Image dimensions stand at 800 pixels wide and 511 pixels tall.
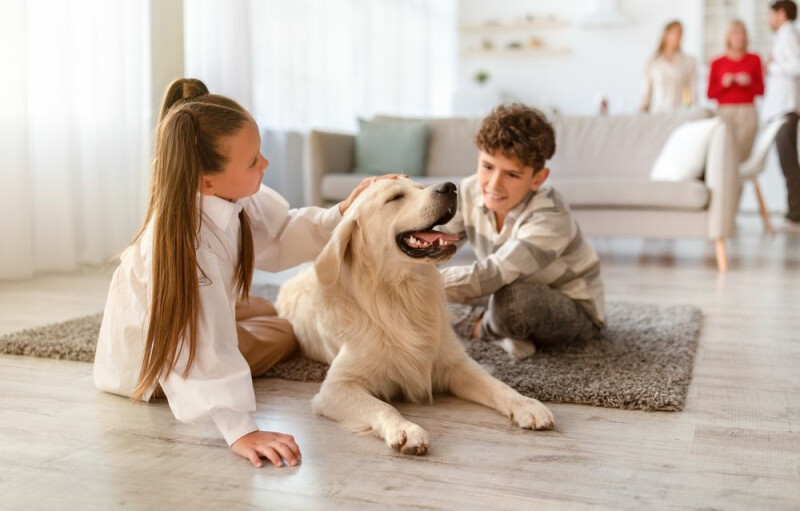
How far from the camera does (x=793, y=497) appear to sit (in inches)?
49.6

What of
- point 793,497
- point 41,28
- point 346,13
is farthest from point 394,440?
point 346,13

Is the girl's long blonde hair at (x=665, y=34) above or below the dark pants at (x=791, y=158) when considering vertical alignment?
above

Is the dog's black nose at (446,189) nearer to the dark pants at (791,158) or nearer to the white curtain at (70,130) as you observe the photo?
the white curtain at (70,130)

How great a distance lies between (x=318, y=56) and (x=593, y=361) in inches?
209

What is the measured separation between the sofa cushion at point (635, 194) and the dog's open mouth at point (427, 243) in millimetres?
3046

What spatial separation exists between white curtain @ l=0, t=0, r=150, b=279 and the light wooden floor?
1775 millimetres

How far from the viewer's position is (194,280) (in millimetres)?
1549

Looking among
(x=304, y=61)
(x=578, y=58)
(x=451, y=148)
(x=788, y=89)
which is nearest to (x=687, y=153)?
(x=451, y=148)

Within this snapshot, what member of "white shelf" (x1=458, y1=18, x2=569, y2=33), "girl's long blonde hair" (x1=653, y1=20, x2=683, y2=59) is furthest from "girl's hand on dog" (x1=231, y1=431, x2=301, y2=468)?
"white shelf" (x1=458, y1=18, x2=569, y2=33)

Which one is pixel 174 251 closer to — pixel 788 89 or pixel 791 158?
pixel 791 158

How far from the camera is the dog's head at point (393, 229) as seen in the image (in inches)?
64.4

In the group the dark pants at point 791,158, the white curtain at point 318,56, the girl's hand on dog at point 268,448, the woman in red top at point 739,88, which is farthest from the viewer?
the woman in red top at point 739,88

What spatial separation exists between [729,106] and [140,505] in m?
6.34

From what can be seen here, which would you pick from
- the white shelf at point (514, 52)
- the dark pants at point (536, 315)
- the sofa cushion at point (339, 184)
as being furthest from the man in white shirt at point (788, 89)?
the dark pants at point (536, 315)
